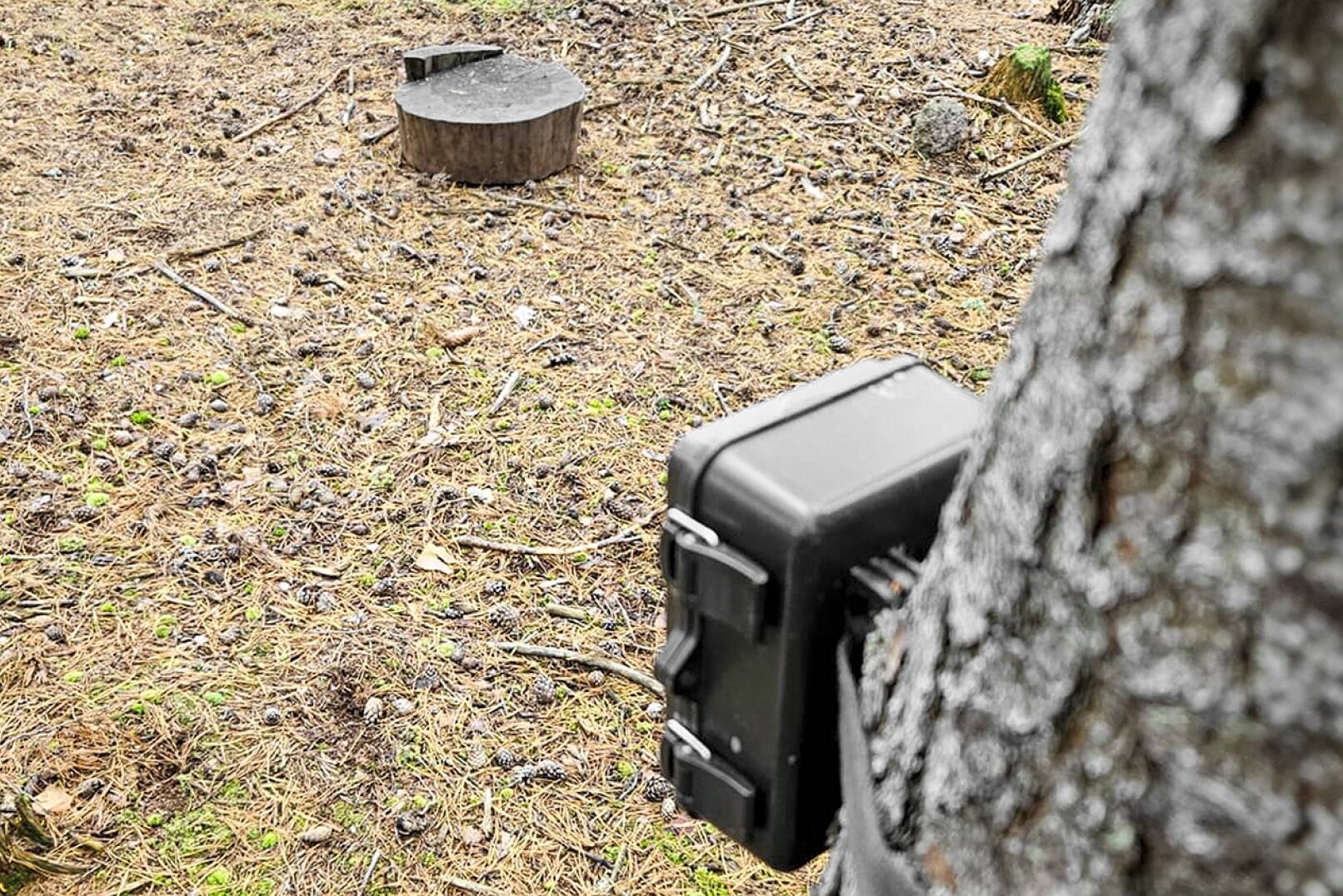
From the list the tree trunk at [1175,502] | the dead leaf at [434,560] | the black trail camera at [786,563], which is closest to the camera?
the tree trunk at [1175,502]

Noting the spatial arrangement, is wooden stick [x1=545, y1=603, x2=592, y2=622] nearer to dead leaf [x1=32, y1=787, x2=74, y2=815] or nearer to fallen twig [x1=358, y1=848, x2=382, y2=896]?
fallen twig [x1=358, y1=848, x2=382, y2=896]

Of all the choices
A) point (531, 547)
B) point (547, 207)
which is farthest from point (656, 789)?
point (547, 207)

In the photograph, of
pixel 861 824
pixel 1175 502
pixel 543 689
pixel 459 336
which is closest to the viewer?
pixel 1175 502

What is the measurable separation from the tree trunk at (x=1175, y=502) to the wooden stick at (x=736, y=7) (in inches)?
231

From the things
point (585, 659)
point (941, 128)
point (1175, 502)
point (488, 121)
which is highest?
point (1175, 502)

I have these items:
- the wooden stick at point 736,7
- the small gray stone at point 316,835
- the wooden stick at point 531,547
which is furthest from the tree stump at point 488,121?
the small gray stone at point 316,835

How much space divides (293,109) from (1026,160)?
343cm

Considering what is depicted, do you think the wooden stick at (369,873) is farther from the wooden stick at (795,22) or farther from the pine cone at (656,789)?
the wooden stick at (795,22)

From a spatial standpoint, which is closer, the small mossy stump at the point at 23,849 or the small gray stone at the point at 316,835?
the small mossy stump at the point at 23,849

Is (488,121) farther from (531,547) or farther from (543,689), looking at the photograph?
(543,689)

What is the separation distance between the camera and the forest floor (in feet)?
8.21

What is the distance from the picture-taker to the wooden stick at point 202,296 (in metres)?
4.05

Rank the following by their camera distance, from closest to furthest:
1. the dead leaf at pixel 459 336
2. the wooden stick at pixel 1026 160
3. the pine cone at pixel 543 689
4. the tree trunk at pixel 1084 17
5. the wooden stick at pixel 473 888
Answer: the wooden stick at pixel 473 888, the pine cone at pixel 543 689, the dead leaf at pixel 459 336, the wooden stick at pixel 1026 160, the tree trunk at pixel 1084 17

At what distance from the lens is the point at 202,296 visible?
4141 mm
